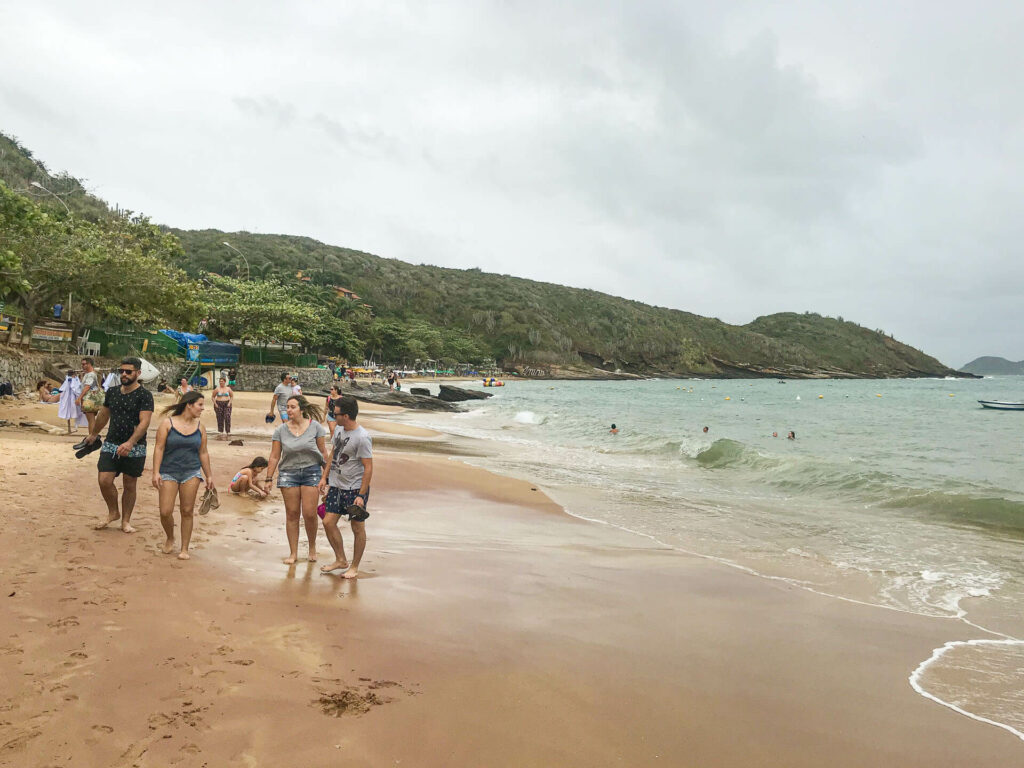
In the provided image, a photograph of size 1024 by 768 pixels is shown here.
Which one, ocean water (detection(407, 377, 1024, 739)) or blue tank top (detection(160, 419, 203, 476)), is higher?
blue tank top (detection(160, 419, 203, 476))

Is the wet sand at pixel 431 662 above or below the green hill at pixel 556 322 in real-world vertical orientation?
below

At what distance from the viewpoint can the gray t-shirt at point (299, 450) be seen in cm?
611

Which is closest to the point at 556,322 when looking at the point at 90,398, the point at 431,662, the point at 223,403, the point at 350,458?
→ the point at 223,403

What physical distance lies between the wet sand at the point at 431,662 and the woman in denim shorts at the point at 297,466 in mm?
425

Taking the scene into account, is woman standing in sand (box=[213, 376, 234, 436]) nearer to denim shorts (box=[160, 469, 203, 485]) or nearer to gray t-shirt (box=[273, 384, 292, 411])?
gray t-shirt (box=[273, 384, 292, 411])

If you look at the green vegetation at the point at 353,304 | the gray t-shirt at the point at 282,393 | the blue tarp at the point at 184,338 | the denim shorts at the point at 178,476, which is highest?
the green vegetation at the point at 353,304

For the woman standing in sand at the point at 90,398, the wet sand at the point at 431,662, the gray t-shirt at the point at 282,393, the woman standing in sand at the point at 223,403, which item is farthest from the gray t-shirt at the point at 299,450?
the woman standing in sand at the point at 223,403

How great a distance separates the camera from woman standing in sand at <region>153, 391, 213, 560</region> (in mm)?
5840

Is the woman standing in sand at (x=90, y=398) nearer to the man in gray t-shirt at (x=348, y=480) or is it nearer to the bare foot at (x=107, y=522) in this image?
the bare foot at (x=107, y=522)

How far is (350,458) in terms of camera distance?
19.2 ft

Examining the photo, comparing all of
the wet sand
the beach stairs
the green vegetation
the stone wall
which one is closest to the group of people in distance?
the wet sand

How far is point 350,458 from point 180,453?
156 cm

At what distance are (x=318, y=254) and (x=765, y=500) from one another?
133m

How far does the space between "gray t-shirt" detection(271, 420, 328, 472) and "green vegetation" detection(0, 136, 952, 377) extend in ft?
47.5
